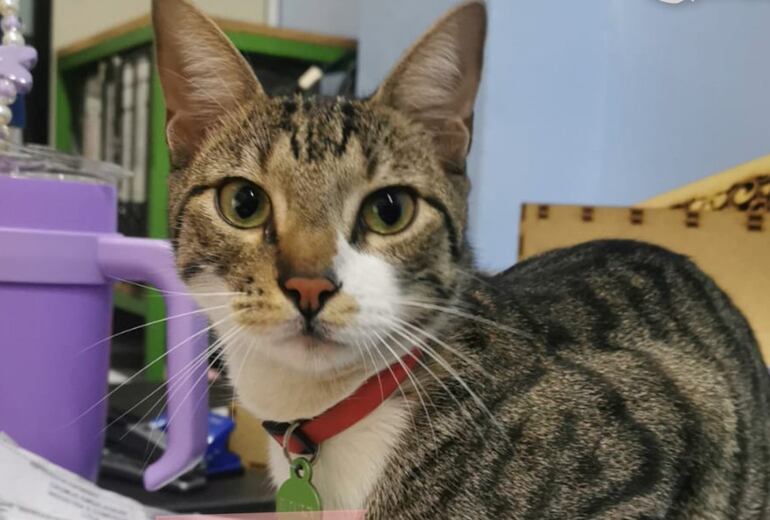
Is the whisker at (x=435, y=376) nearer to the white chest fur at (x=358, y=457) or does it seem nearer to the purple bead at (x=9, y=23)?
the white chest fur at (x=358, y=457)

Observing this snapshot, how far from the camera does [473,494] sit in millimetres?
587

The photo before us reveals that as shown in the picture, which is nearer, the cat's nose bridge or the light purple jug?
the cat's nose bridge

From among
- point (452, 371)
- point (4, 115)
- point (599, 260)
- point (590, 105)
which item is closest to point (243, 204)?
point (452, 371)

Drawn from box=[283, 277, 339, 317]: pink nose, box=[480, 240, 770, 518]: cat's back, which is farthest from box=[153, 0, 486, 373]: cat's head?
box=[480, 240, 770, 518]: cat's back

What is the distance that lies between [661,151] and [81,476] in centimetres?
107

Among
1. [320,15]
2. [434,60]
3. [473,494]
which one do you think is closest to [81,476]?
[473,494]

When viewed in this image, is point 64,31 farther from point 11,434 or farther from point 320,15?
point 11,434

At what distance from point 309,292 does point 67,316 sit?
0.30 metres

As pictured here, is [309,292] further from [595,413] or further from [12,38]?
[12,38]

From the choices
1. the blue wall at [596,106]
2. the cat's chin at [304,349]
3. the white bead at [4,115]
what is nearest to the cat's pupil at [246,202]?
the cat's chin at [304,349]

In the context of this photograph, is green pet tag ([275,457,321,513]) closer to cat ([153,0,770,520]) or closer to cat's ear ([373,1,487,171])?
cat ([153,0,770,520])

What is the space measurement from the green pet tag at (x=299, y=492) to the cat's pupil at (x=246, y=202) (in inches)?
8.3

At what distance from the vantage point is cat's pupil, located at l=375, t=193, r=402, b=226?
606mm

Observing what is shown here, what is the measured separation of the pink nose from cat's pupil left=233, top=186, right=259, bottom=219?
0.09 m
